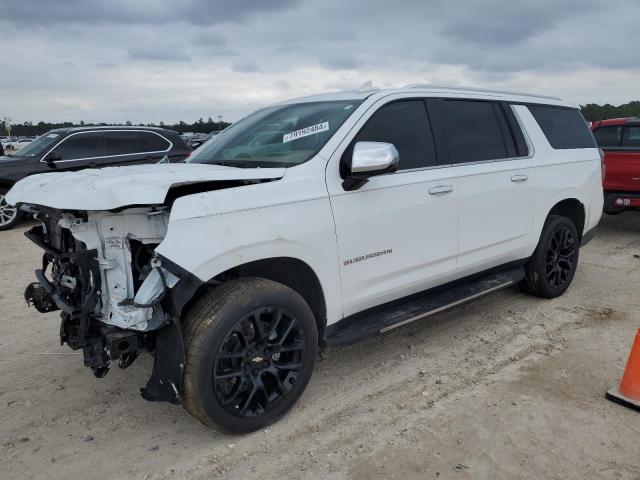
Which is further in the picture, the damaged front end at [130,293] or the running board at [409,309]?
the running board at [409,309]

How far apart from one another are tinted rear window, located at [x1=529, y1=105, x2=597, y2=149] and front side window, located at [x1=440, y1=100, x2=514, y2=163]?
648 millimetres

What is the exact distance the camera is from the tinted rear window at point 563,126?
508 cm

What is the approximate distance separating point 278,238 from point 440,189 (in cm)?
143

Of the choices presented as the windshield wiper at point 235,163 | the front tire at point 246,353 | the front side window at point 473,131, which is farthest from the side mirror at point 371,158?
the front side window at point 473,131

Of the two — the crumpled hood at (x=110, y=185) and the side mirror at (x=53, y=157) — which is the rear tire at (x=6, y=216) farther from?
the crumpled hood at (x=110, y=185)

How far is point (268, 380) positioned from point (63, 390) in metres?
1.57

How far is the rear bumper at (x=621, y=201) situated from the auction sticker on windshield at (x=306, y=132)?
6452mm

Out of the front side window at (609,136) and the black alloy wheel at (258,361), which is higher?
the front side window at (609,136)

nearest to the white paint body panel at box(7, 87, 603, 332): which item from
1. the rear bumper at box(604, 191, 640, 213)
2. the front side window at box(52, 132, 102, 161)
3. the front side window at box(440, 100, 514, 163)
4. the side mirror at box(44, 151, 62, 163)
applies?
the front side window at box(440, 100, 514, 163)

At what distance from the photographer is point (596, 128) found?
914 centimetres

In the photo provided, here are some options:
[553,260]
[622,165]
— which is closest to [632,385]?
[553,260]

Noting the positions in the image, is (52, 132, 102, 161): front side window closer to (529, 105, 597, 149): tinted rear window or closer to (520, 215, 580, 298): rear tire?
(529, 105, 597, 149): tinted rear window

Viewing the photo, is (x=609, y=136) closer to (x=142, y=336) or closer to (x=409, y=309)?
(x=409, y=309)

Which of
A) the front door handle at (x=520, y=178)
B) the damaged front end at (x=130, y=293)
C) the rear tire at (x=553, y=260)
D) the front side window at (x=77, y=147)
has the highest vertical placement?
the front side window at (x=77, y=147)
